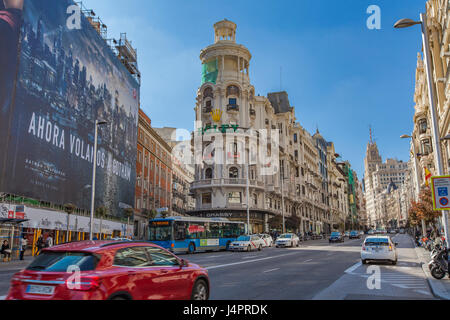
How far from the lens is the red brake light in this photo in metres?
5.66

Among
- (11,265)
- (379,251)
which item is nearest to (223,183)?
(11,265)

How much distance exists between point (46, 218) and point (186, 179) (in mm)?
61988

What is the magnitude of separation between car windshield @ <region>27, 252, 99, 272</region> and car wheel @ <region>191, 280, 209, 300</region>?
2.51 metres

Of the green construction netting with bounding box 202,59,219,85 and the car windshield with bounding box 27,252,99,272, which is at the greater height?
the green construction netting with bounding box 202,59,219,85

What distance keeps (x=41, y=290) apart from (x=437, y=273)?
12.5 metres

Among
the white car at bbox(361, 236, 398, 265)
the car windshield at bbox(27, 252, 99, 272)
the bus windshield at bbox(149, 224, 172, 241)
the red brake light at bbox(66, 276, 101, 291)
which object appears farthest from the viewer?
the bus windshield at bbox(149, 224, 172, 241)

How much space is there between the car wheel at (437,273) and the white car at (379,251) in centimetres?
609

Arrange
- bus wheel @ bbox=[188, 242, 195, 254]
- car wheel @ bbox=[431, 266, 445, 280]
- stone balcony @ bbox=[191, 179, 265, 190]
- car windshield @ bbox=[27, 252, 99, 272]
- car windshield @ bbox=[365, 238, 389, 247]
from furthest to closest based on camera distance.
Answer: stone balcony @ bbox=[191, 179, 265, 190], bus wheel @ bbox=[188, 242, 195, 254], car windshield @ bbox=[365, 238, 389, 247], car wheel @ bbox=[431, 266, 445, 280], car windshield @ bbox=[27, 252, 99, 272]

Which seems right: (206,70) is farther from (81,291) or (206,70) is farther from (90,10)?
(81,291)

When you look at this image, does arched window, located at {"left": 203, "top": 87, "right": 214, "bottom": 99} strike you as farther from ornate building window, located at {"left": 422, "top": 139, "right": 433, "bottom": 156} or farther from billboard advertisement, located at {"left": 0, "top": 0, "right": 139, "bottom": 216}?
ornate building window, located at {"left": 422, "top": 139, "right": 433, "bottom": 156}

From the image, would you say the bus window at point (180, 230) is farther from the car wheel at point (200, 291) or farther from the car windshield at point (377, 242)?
the car wheel at point (200, 291)

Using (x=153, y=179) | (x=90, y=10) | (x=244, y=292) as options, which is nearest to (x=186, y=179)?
(x=153, y=179)

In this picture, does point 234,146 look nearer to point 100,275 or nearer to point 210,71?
point 210,71

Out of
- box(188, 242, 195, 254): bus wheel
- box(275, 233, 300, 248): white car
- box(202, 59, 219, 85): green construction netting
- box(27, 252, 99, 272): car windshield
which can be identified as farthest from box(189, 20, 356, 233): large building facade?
box(27, 252, 99, 272): car windshield
